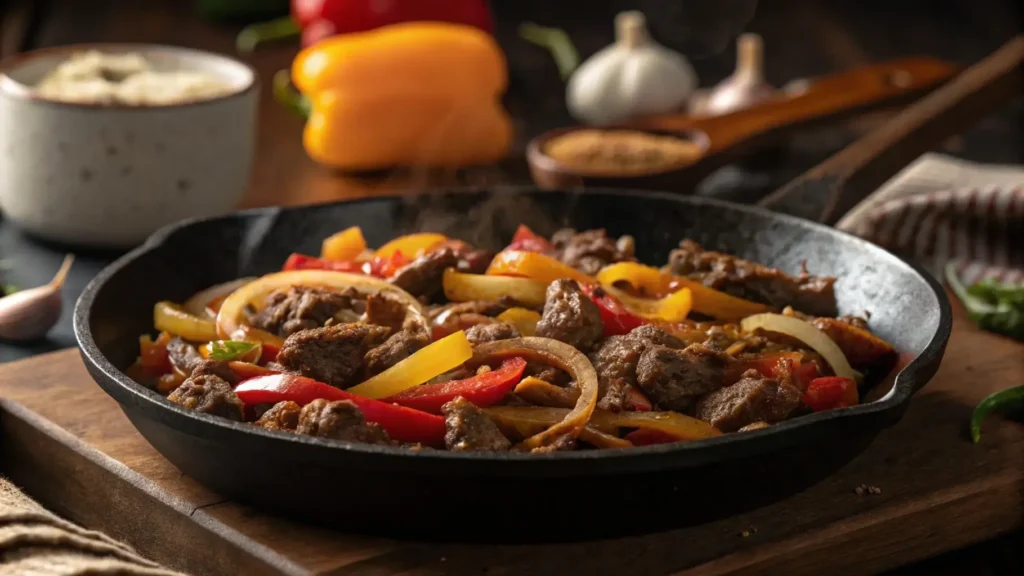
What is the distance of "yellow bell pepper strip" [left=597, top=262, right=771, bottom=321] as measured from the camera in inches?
164

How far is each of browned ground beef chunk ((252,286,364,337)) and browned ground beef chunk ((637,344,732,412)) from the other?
0.96 meters

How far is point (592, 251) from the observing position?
4.38 m

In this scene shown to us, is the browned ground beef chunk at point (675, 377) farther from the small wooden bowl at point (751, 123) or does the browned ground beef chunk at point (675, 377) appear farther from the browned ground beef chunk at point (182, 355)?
the small wooden bowl at point (751, 123)

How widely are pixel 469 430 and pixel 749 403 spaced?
75 centimetres

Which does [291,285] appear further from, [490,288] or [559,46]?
[559,46]

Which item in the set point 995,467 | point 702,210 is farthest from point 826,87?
point 995,467

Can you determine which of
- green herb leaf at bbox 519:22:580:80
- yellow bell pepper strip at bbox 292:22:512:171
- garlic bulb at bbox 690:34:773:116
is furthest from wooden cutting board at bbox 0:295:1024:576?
green herb leaf at bbox 519:22:580:80

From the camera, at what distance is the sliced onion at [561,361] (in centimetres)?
322

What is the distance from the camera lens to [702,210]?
4.77 metres

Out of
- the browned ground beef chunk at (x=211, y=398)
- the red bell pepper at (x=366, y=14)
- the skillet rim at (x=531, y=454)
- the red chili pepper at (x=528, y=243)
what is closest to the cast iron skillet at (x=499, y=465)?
the skillet rim at (x=531, y=454)

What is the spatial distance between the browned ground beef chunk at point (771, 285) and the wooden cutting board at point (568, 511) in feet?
1.44

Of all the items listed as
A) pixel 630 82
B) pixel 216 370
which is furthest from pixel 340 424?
pixel 630 82

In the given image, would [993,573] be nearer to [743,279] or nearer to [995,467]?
[995,467]

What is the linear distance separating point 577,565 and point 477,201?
2.02 metres
